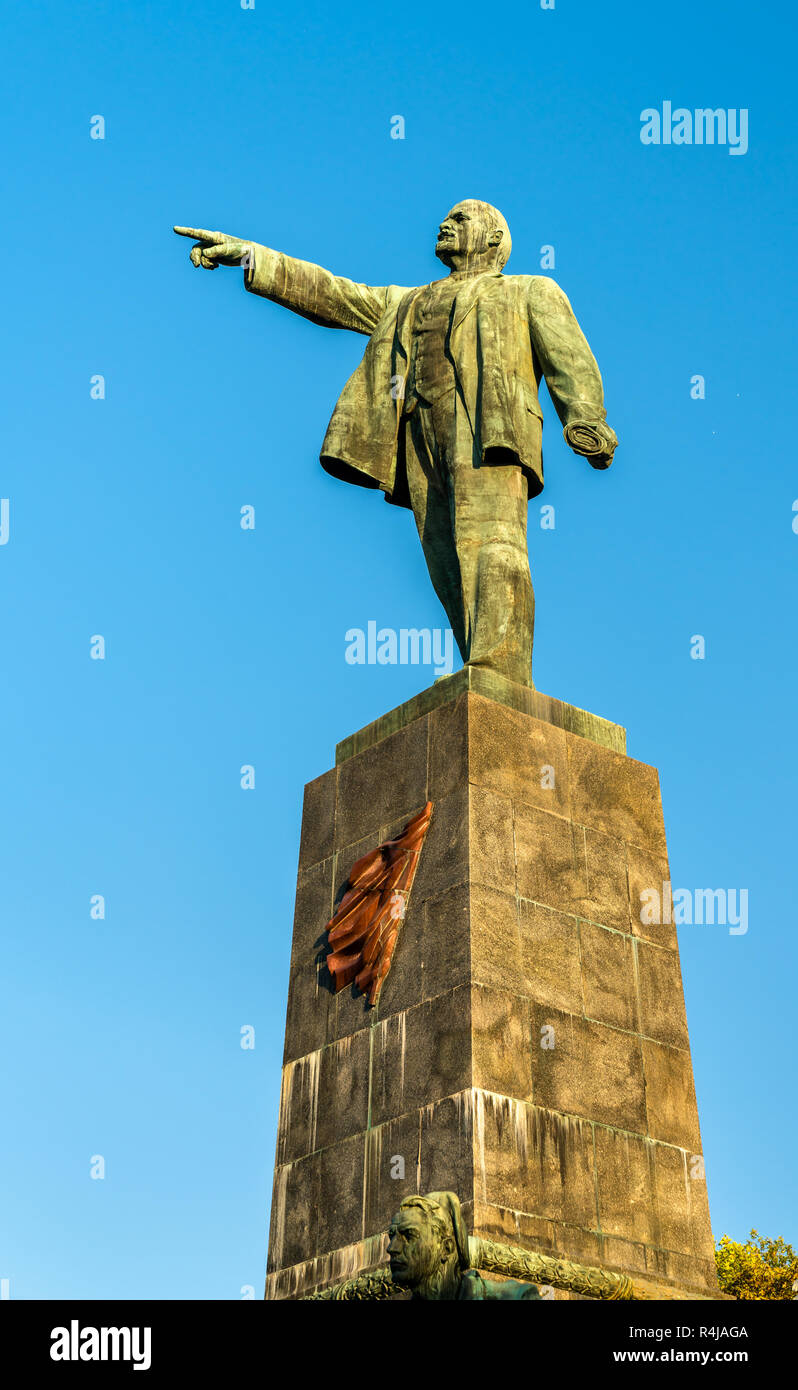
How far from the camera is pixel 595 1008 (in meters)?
12.1

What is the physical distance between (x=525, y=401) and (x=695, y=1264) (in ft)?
21.2

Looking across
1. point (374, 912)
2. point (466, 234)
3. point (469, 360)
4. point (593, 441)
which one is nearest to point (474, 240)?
point (466, 234)

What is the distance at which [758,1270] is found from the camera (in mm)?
34062

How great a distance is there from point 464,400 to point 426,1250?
679cm

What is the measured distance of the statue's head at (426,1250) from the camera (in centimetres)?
1016

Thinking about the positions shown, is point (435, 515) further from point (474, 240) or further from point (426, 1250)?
point (426, 1250)

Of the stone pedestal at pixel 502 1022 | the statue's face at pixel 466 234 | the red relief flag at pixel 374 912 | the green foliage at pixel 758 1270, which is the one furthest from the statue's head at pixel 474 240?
the green foliage at pixel 758 1270

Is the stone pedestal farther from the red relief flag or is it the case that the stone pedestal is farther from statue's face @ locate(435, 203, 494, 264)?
statue's face @ locate(435, 203, 494, 264)

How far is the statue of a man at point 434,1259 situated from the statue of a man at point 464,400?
4280 millimetres

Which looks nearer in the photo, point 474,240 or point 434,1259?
point 434,1259

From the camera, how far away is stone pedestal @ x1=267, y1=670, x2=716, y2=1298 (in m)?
11.1

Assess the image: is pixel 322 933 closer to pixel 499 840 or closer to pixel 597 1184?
pixel 499 840

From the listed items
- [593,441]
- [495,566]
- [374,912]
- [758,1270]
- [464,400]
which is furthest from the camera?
[758,1270]
